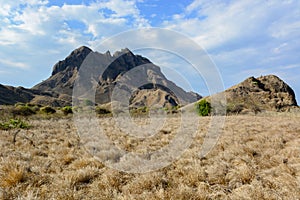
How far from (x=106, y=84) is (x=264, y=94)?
4364 cm

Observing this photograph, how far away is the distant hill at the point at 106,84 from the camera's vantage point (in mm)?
15719

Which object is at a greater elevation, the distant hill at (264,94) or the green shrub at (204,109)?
the distant hill at (264,94)

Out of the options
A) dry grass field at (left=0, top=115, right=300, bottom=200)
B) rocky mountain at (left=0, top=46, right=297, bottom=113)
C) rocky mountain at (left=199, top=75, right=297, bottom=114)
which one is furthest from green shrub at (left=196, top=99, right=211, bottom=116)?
dry grass field at (left=0, top=115, right=300, bottom=200)

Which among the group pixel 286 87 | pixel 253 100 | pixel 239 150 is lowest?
pixel 239 150

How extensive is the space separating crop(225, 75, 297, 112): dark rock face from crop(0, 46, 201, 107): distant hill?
17087 mm

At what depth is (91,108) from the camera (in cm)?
4447

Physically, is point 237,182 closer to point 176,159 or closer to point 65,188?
point 176,159

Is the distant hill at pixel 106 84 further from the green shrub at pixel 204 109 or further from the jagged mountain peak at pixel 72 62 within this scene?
the green shrub at pixel 204 109

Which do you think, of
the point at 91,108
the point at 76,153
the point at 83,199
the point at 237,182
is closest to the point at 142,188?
the point at 83,199

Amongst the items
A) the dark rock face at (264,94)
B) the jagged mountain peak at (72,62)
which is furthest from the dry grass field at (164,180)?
the jagged mountain peak at (72,62)

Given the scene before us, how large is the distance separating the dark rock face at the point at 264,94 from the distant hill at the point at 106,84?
17.1m

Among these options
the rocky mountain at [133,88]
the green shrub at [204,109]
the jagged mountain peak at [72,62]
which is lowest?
the green shrub at [204,109]

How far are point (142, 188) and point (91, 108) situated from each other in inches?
1635

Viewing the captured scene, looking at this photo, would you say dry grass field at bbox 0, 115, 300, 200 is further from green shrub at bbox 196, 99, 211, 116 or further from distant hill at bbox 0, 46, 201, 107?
green shrub at bbox 196, 99, 211, 116
